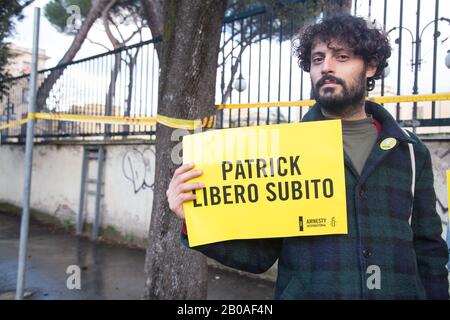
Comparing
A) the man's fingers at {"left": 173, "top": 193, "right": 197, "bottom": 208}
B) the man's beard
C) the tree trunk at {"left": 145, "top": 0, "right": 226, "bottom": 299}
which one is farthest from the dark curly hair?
the tree trunk at {"left": 145, "top": 0, "right": 226, "bottom": 299}

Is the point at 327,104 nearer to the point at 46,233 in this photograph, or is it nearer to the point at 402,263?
the point at 402,263

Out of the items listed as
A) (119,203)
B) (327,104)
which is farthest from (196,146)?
(119,203)

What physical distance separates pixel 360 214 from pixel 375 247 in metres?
0.12

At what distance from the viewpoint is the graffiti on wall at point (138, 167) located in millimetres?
6402

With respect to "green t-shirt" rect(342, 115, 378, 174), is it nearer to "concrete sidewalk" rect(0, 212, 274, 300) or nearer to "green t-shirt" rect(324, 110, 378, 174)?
"green t-shirt" rect(324, 110, 378, 174)

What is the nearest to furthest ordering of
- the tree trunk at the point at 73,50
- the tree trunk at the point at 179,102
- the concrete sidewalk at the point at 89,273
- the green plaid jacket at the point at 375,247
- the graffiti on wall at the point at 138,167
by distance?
the green plaid jacket at the point at 375,247 → the tree trunk at the point at 179,102 → the concrete sidewalk at the point at 89,273 → the graffiti on wall at the point at 138,167 → the tree trunk at the point at 73,50

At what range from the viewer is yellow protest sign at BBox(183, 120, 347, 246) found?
1.47m

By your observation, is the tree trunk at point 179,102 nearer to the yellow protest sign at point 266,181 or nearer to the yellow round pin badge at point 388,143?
the yellow protest sign at point 266,181

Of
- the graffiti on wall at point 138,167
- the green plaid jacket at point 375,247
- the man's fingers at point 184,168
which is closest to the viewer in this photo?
the green plaid jacket at point 375,247

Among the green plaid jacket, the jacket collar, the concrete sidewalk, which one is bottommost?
the concrete sidewalk

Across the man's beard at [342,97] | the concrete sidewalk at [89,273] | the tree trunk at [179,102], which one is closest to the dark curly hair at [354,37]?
the man's beard at [342,97]

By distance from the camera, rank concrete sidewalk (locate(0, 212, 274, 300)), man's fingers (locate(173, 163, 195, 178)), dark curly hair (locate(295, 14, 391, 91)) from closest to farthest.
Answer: man's fingers (locate(173, 163, 195, 178)) → dark curly hair (locate(295, 14, 391, 91)) → concrete sidewalk (locate(0, 212, 274, 300))

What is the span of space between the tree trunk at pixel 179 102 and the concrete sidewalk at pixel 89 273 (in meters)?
1.55

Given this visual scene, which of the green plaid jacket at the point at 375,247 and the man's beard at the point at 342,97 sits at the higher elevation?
the man's beard at the point at 342,97
